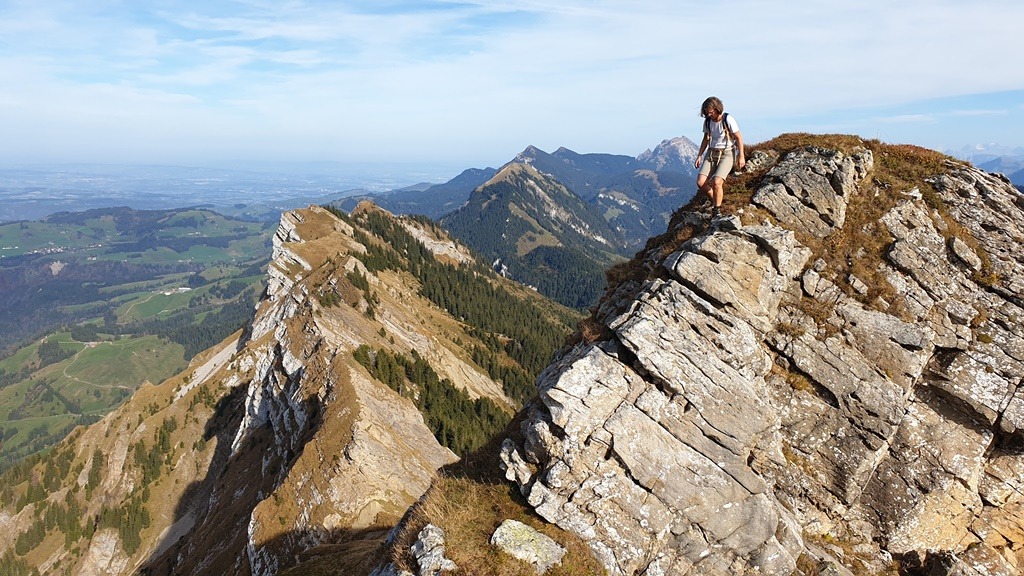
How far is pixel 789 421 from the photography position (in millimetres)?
17375

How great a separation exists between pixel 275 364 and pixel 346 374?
68.1 ft

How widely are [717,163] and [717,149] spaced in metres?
0.71

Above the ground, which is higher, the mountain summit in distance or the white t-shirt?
the white t-shirt

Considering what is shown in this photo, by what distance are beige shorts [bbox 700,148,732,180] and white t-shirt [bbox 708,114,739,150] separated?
0.81 feet

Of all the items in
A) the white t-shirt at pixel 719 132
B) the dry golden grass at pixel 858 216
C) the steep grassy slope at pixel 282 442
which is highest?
the white t-shirt at pixel 719 132

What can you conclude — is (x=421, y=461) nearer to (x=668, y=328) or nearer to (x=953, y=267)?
(x=668, y=328)

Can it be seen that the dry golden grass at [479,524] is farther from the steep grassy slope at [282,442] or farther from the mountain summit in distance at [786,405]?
Answer: the steep grassy slope at [282,442]

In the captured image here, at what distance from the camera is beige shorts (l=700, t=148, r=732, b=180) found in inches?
797

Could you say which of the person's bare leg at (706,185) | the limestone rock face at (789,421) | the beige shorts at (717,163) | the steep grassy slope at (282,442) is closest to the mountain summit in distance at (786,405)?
the limestone rock face at (789,421)

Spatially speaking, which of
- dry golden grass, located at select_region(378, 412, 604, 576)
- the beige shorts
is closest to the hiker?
the beige shorts

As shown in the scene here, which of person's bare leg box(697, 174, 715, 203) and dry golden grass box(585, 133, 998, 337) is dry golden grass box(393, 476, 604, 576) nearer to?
dry golden grass box(585, 133, 998, 337)

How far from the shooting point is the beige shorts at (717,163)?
Answer: 20250 millimetres

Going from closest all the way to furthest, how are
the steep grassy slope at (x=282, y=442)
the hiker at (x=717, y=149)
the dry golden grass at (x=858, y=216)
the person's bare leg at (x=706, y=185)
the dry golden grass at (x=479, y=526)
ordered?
1. the dry golden grass at (x=479, y=526)
2. the dry golden grass at (x=858, y=216)
3. the hiker at (x=717, y=149)
4. the person's bare leg at (x=706, y=185)
5. the steep grassy slope at (x=282, y=442)

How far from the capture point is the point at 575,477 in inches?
622
